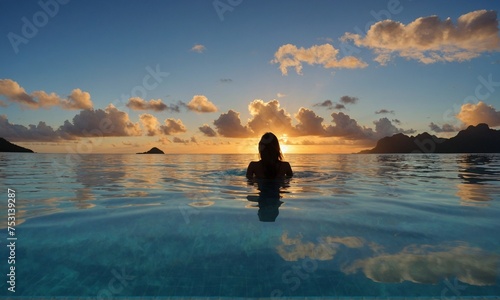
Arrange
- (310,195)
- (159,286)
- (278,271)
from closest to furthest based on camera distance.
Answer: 1. (159,286)
2. (278,271)
3. (310,195)

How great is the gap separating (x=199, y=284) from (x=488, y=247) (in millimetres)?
4379

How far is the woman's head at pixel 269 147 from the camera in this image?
11352 mm

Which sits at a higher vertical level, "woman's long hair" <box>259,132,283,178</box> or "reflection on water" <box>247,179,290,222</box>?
"woman's long hair" <box>259,132,283,178</box>

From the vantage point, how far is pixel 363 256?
414 cm

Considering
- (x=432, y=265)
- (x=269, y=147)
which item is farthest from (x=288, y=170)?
(x=432, y=265)

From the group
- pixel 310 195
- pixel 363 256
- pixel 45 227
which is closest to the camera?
pixel 363 256

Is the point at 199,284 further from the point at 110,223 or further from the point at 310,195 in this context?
the point at 310,195

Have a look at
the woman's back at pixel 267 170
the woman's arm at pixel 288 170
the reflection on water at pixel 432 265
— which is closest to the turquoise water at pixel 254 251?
the reflection on water at pixel 432 265

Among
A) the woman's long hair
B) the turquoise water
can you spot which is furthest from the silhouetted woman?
the turquoise water

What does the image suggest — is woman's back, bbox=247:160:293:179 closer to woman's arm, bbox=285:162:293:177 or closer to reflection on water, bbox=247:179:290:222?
woman's arm, bbox=285:162:293:177

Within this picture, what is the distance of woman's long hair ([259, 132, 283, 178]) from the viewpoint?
1136 cm

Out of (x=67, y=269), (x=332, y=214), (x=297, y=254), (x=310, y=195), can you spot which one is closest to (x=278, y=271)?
(x=297, y=254)

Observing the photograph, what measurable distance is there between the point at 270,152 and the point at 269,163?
0.97 meters

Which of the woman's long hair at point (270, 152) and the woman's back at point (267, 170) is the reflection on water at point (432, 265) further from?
the woman's back at point (267, 170)
